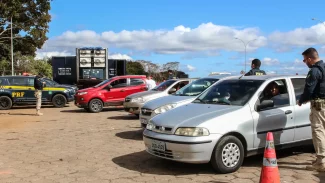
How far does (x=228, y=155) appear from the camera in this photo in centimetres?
548

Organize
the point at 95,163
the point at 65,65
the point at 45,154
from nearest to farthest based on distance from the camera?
1. the point at 95,163
2. the point at 45,154
3. the point at 65,65

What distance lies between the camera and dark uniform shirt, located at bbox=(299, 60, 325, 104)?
218 inches

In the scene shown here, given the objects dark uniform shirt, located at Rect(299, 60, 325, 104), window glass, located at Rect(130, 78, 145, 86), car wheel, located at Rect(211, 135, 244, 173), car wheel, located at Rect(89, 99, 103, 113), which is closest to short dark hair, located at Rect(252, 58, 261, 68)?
dark uniform shirt, located at Rect(299, 60, 325, 104)

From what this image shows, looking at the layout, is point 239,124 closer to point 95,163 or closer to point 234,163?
point 234,163

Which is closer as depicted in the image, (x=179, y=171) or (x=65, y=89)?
(x=179, y=171)

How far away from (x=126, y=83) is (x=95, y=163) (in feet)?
32.4

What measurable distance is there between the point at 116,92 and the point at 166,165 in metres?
10.1

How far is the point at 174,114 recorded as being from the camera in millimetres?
5996

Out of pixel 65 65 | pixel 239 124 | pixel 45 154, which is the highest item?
pixel 65 65

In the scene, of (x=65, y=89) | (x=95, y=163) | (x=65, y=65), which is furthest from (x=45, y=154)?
(x=65, y=65)

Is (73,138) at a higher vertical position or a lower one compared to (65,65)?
lower

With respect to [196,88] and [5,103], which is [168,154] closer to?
[196,88]

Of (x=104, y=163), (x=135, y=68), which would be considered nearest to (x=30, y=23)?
(x=104, y=163)

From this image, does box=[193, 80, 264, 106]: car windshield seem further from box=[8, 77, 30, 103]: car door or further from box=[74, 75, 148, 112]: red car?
box=[8, 77, 30, 103]: car door
